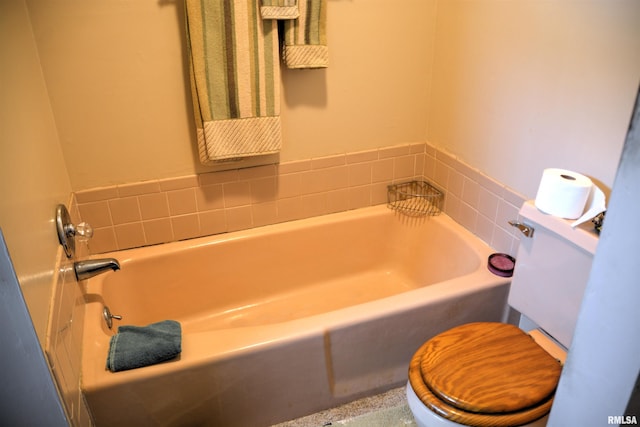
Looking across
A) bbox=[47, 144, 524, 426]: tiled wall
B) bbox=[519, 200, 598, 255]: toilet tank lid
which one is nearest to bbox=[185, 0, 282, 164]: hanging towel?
bbox=[47, 144, 524, 426]: tiled wall

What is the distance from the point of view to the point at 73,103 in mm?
1796

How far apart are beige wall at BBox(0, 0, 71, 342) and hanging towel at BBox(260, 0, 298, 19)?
2.62 feet

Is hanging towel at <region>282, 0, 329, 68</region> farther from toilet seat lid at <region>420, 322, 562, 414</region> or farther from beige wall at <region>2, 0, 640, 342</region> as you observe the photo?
toilet seat lid at <region>420, 322, 562, 414</region>

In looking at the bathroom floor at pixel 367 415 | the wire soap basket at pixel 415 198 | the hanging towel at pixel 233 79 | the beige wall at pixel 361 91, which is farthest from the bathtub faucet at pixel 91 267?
the wire soap basket at pixel 415 198

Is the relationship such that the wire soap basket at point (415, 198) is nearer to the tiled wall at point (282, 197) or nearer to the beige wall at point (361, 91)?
the tiled wall at point (282, 197)

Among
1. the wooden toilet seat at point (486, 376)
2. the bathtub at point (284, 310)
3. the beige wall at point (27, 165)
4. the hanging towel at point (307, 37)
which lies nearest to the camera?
the beige wall at point (27, 165)

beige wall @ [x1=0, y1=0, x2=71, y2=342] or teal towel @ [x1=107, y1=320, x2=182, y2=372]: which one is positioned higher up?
beige wall @ [x1=0, y1=0, x2=71, y2=342]

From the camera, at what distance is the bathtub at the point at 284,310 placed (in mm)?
1532

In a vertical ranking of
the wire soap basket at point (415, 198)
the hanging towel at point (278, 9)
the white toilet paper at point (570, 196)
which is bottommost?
the wire soap basket at point (415, 198)

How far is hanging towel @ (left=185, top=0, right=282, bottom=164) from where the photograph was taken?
5.79 ft

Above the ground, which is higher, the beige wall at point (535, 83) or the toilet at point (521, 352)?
the beige wall at point (535, 83)

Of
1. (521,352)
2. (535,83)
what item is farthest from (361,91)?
(521,352)

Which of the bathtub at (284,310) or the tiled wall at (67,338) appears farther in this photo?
the bathtub at (284,310)

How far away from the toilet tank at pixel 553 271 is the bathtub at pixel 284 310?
9.9 inches
